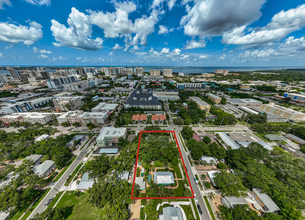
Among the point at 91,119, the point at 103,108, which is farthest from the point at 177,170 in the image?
the point at 103,108

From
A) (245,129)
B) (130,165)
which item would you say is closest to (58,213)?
(130,165)

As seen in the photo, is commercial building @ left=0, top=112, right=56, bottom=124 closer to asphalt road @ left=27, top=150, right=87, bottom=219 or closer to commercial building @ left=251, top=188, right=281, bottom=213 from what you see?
asphalt road @ left=27, top=150, right=87, bottom=219

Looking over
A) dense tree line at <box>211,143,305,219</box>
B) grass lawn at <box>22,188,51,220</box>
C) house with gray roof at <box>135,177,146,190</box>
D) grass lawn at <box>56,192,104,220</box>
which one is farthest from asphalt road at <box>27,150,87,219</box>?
dense tree line at <box>211,143,305,219</box>

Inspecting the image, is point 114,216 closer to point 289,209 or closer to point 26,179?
point 26,179

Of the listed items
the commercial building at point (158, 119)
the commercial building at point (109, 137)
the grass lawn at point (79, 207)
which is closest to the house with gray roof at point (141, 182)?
the grass lawn at point (79, 207)

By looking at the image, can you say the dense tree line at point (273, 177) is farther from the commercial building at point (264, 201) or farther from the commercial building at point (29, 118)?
the commercial building at point (29, 118)
